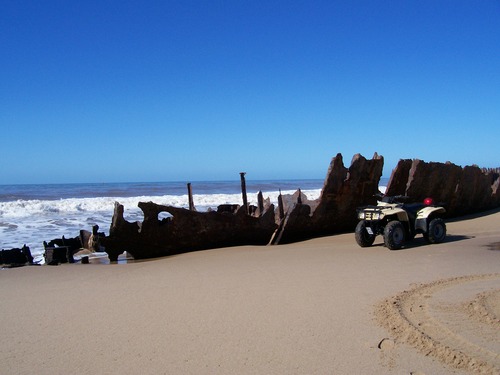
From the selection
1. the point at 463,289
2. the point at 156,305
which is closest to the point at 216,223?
the point at 156,305

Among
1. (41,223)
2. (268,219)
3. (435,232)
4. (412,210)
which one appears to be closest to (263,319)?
(435,232)

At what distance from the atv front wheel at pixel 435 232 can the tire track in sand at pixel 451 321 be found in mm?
2747

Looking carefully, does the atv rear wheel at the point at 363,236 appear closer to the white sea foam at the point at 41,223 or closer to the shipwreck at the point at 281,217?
the shipwreck at the point at 281,217

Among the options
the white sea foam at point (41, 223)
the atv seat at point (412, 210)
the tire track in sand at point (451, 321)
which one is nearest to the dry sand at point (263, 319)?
the tire track in sand at point (451, 321)

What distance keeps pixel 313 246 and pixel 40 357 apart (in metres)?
5.40

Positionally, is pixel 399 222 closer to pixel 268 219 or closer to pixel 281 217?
pixel 268 219

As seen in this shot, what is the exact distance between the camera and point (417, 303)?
358cm

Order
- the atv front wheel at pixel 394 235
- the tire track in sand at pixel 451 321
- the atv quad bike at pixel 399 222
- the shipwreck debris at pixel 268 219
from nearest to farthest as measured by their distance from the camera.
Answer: the tire track in sand at pixel 451 321, the atv front wheel at pixel 394 235, the atv quad bike at pixel 399 222, the shipwreck debris at pixel 268 219

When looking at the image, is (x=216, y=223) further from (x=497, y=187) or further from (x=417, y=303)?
(x=497, y=187)

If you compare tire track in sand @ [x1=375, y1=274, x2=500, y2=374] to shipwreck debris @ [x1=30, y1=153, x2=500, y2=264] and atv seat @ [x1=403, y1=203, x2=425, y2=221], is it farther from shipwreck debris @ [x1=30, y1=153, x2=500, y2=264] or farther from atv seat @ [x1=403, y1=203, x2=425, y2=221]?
shipwreck debris @ [x1=30, y1=153, x2=500, y2=264]

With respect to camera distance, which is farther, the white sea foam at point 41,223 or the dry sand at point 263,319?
the white sea foam at point 41,223

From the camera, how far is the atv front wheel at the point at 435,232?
275 inches

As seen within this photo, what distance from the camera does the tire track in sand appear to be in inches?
99.2

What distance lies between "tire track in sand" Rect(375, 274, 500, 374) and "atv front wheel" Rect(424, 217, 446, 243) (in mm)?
2747
